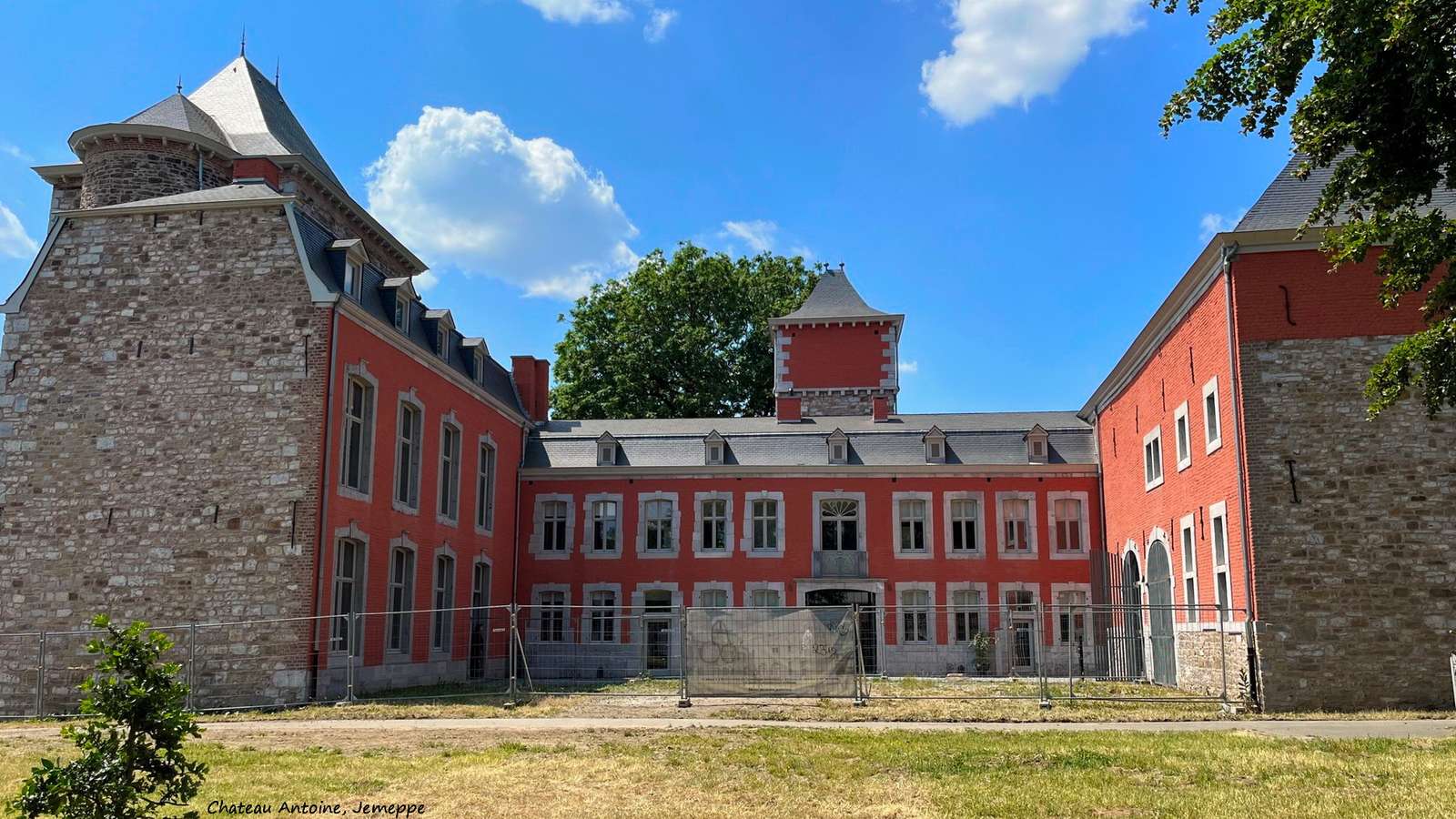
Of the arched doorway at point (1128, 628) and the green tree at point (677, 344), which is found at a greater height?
the green tree at point (677, 344)

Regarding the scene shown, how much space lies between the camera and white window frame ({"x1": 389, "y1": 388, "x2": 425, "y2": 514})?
21.6 m

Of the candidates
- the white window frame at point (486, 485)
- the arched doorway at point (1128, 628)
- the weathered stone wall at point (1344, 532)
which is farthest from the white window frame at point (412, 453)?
the weathered stone wall at point (1344, 532)

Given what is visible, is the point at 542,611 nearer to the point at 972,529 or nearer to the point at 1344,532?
the point at 972,529

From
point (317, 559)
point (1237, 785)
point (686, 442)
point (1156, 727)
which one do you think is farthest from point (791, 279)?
point (1237, 785)

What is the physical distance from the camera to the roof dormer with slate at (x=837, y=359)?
35.5 m

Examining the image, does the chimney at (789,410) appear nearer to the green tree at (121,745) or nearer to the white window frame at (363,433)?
the white window frame at (363,433)

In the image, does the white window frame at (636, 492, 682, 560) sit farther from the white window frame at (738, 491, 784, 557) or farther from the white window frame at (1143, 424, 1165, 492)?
the white window frame at (1143, 424, 1165, 492)

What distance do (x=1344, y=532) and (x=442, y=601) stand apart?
1707 centimetres

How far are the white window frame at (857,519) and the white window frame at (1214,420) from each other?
11756 mm

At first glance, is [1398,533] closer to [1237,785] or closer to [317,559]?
[1237,785]

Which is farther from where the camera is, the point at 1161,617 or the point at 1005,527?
the point at 1005,527

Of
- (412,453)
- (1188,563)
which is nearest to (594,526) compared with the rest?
(412,453)

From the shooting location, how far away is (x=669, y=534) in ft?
97.3

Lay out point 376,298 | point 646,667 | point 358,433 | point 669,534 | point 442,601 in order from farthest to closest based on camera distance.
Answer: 1. point 669,534
2. point 646,667
3. point 442,601
4. point 376,298
5. point 358,433
